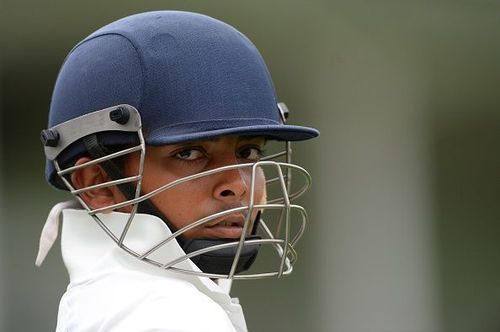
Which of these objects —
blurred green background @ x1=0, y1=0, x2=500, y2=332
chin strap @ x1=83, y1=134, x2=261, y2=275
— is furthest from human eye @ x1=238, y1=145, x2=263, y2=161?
blurred green background @ x1=0, y1=0, x2=500, y2=332

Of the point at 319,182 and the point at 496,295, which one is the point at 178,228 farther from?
the point at 496,295

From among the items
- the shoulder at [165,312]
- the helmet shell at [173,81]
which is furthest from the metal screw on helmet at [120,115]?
the shoulder at [165,312]

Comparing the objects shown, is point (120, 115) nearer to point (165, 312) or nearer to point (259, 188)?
point (259, 188)

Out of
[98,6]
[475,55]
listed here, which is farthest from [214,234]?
[475,55]

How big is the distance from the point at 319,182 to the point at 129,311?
3266 millimetres

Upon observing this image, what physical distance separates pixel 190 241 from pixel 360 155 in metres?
3.12

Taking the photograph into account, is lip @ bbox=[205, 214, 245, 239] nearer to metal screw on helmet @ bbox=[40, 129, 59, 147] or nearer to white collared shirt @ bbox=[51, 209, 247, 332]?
white collared shirt @ bbox=[51, 209, 247, 332]

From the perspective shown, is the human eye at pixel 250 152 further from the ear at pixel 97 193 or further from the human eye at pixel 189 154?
the ear at pixel 97 193

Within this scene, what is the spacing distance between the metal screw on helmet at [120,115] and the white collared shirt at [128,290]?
0.17 metres

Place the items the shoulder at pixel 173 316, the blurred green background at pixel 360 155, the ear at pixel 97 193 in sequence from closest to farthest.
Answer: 1. the shoulder at pixel 173 316
2. the ear at pixel 97 193
3. the blurred green background at pixel 360 155

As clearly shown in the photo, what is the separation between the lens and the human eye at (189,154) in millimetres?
1696

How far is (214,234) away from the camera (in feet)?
5.59

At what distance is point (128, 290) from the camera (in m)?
1.49

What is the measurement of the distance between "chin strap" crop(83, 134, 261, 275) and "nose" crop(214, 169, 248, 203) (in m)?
0.08
